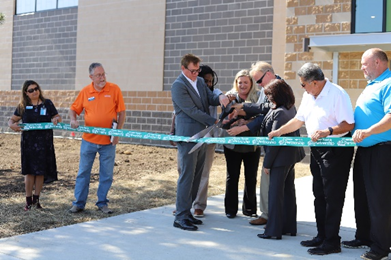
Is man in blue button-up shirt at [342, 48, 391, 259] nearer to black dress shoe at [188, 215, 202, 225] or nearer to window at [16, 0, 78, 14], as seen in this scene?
black dress shoe at [188, 215, 202, 225]

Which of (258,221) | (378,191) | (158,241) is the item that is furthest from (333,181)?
(158,241)

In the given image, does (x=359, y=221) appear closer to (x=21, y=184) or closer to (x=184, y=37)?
(x=21, y=184)

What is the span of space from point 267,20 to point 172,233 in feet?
31.2

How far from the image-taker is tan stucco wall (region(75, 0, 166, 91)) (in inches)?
641

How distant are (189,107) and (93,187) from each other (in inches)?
139

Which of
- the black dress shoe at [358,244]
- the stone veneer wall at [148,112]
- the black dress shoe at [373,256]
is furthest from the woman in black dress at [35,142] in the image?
the stone veneer wall at [148,112]

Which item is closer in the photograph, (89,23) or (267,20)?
(267,20)

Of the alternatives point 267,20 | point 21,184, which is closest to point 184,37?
point 267,20

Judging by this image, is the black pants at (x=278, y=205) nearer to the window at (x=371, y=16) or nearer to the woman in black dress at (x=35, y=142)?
the woman in black dress at (x=35, y=142)

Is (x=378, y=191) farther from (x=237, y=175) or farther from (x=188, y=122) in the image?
(x=188, y=122)

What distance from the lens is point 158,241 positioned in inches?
219

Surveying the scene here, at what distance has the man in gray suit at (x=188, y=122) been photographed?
6176mm

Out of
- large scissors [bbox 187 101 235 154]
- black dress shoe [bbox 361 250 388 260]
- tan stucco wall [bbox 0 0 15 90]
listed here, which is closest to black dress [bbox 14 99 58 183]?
large scissors [bbox 187 101 235 154]

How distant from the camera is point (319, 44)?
1220 centimetres
